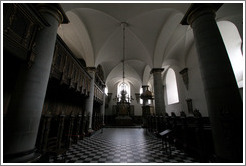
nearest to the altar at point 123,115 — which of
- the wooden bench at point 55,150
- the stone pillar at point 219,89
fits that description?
the wooden bench at point 55,150

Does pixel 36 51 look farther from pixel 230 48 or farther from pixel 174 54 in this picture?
pixel 174 54

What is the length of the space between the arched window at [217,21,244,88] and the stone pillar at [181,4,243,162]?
535 cm

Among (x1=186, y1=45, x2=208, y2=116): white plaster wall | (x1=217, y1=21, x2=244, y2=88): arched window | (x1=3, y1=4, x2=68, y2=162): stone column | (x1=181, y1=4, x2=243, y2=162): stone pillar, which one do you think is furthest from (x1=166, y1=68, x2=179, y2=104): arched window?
(x1=3, y1=4, x2=68, y2=162): stone column

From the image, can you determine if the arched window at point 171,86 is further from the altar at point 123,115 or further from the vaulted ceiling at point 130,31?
the altar at point 123,115

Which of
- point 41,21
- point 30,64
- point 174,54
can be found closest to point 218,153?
point 30,64

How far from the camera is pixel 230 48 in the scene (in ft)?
23.6

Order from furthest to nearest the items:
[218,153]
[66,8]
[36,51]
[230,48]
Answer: [230,48]
[66,8]
[36,51]
[218,153]

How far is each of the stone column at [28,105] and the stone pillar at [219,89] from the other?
4362 millimetres

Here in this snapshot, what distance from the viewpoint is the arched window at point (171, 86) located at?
1457 cm

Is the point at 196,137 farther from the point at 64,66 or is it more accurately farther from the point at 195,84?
the point at 195,84

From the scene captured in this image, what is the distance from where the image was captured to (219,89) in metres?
2.86

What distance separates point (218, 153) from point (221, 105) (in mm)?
1148

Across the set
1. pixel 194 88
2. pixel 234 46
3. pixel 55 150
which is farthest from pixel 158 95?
pixel 55 150

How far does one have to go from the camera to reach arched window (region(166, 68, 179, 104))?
47.8 feet
